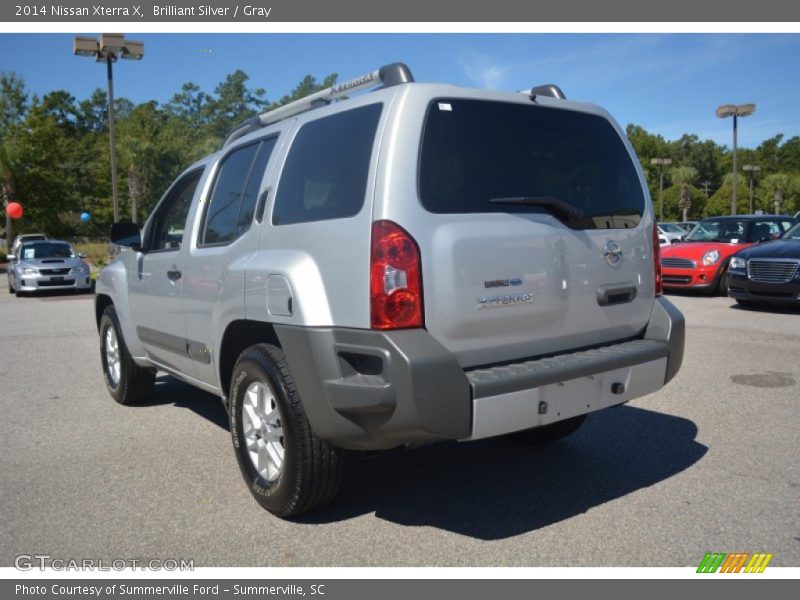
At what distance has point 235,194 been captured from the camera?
4.16m

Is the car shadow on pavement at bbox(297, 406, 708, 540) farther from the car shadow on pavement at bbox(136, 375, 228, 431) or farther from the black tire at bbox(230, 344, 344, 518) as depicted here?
the car shadow on pavement at bbox(136, 375, 228, 431)

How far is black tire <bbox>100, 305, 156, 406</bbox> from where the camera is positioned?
5.86 m

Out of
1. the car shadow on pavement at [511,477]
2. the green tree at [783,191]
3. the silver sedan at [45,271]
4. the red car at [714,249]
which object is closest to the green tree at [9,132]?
the silver sedan at [45,271]

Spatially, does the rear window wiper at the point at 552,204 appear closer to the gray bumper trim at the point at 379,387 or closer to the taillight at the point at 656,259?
the taillight at the point at 656,259

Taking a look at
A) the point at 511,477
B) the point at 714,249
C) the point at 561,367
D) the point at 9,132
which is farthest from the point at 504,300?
the point at 9,132

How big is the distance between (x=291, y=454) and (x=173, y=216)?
2.54 metres

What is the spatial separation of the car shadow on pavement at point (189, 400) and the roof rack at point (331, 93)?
7.35 ft

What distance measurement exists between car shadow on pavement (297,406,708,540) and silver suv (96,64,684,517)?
56 cm

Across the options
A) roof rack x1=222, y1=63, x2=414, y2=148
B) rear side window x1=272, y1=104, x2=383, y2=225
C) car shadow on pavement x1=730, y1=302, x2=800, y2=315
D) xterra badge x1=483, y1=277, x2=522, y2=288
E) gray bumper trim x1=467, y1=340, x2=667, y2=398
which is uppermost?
roof rack x1=222, y1=63, x2=414, y2=148

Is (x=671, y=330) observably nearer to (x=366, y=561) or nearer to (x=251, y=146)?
(x=366, y=561)

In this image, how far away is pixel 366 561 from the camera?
3.09 m

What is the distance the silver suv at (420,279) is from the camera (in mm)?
2963

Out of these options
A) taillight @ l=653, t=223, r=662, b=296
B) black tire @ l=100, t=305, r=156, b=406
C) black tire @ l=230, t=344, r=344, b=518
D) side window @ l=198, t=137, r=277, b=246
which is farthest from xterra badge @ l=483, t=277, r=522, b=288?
black tire @ l=100, t=305, r=156, b=406

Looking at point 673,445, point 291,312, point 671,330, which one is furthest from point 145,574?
point 673,445
